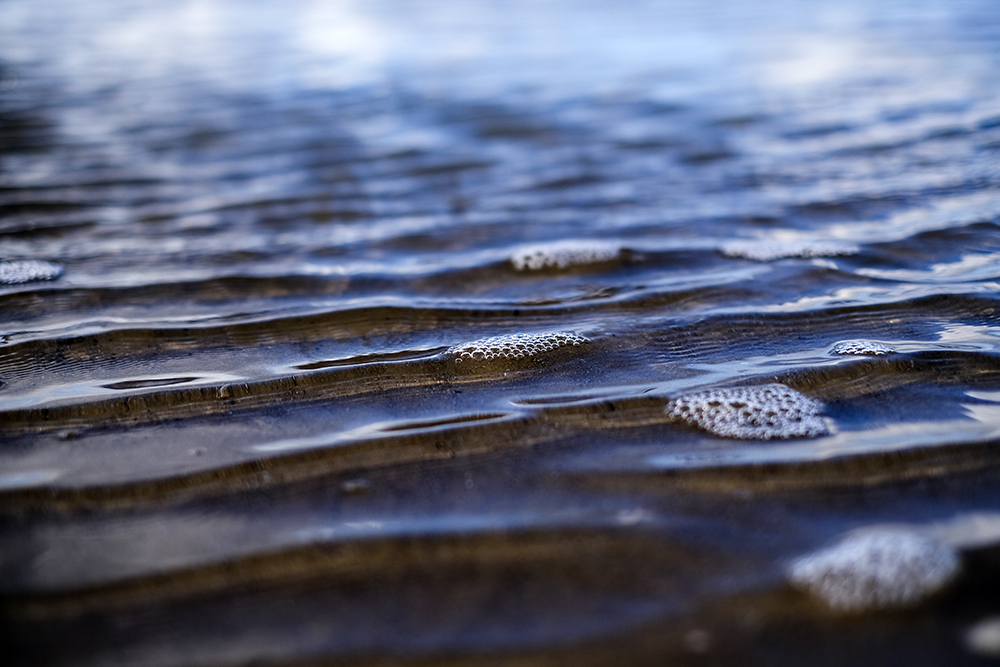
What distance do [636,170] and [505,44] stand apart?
493 centimetres

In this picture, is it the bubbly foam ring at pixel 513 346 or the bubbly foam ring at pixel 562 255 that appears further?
the bubbly foam ring at pixel 562 255

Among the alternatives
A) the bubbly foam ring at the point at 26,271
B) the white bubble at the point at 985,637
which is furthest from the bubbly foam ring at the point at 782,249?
the bubbly foam ring at the point at 26,271

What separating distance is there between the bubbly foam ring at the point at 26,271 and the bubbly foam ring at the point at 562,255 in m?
1.80

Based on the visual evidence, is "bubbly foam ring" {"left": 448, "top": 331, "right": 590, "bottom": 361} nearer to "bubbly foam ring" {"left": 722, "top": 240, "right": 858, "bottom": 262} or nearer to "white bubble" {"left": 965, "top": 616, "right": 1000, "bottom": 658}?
"bubbly foam ring" {"left": 722, "top": 240, "right": 858, "bottom": 262}

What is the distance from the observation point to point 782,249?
292cm

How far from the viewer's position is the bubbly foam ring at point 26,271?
285cm

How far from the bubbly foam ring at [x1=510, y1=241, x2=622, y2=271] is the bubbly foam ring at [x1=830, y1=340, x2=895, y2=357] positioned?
0.99 m

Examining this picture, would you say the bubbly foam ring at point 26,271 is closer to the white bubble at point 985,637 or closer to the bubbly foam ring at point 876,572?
the bubbly foam ring at point 876,572

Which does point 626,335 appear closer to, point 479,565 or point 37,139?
point 479,565

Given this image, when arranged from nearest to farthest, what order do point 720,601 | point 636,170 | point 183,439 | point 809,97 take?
1. point 720,601
2. point 183,439
3. point 636,170
4. point 809,97

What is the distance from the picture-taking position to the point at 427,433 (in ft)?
5.86

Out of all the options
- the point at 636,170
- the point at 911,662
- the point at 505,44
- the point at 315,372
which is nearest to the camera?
the point at 911,662

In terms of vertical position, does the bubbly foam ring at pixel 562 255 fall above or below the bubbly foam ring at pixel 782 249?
above

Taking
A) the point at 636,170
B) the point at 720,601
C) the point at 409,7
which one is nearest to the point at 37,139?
the point at 636,170
